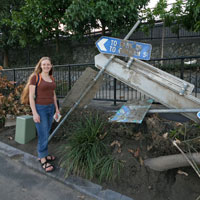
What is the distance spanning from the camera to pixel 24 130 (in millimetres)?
4051

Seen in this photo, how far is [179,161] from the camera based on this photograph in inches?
93.8

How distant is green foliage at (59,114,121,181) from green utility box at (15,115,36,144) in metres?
1.18

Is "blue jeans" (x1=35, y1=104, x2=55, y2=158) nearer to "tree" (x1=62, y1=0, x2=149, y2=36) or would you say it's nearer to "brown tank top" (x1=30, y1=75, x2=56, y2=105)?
"brown tank top" (x1=30, y1=75, x2=56, y2=105)

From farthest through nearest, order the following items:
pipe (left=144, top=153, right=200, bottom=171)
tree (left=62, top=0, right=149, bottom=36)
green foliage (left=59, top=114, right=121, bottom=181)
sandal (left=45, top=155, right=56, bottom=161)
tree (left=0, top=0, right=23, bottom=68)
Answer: tree (left=0, top=0, right=23, bottom=68) < tree (left=62, top=0, right=149, bottom=36) < sandal (left=45, top=155, right=56, bottom=161) < green foliage (left=59, top=114, right=121, bottom=181) < pipe (left=144, top=153, right=200, bottom=171)

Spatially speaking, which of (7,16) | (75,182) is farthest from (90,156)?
(7,16)

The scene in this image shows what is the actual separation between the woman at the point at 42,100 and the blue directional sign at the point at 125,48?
0.97 m

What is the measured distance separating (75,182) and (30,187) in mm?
686

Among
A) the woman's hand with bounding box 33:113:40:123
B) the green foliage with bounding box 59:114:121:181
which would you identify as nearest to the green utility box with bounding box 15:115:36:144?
the green foliage with bounding box 59:114:121:181

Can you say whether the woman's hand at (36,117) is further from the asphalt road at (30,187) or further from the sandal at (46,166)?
the asphalt road at (30,187)

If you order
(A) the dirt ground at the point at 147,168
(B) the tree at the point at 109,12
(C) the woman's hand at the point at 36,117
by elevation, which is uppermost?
(B) the tree at the point at 109,12

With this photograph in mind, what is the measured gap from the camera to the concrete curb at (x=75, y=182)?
2424 millimetres

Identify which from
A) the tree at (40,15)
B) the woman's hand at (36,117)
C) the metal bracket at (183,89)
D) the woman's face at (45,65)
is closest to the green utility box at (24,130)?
the woman's hand at (36,117)

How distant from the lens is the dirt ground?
2365 millimetres

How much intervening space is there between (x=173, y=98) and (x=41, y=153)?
2394 millimetres
